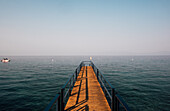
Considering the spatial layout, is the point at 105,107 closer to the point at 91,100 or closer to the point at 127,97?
the point at 91,100

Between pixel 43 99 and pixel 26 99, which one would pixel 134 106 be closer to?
pixel 43 99

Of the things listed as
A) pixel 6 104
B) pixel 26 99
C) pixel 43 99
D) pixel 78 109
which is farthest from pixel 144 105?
pixel 6 104

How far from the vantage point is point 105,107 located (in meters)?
5.00

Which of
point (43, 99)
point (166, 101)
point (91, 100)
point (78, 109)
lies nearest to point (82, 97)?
point (91, 100)

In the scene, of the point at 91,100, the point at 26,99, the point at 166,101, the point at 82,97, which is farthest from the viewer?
the point at 26,99

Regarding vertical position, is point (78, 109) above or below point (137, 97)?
above

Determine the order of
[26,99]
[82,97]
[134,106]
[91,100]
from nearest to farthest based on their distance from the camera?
[91,100], [82,97], [134,106], [26,99]

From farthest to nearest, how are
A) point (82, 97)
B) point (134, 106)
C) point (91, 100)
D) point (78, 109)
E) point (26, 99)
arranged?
1. point (26, 99)
2. point (134, 106)
3. point (82, 97)
4. point (91, 100)
5. point (78, 109)

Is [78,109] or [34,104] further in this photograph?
[34,104]

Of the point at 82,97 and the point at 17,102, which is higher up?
the point at 82,97

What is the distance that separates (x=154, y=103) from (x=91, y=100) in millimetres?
9672

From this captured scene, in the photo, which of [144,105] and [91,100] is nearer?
[91,100]

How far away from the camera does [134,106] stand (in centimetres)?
1029

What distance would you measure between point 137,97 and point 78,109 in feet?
35.9
